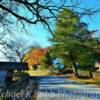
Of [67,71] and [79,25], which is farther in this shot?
[67,71]

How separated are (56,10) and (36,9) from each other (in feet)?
3.25

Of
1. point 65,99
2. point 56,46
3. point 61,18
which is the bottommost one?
point 65,99

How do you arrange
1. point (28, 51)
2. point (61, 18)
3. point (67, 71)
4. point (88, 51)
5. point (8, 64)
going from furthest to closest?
1. point (28, 51)
2. point (67, 71)
3. point (88, 51)
4. point (8, 64)
5. point (61, 18)

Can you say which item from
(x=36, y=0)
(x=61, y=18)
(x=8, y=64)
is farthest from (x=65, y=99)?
(x=8, y=64)

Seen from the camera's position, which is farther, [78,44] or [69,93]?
[78,44]

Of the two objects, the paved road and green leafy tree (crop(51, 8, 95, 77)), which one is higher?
green leafy tree (crop(51, 8, 95, 77))

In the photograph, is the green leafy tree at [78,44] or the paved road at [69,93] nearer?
the paved road at [69,93]

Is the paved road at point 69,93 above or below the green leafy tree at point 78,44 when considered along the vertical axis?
below

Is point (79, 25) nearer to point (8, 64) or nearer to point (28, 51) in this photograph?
point (8, 64)

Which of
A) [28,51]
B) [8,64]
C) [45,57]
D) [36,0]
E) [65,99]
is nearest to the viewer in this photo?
[36,0]

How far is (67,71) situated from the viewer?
80500 mm

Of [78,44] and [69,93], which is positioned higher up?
[78,44]

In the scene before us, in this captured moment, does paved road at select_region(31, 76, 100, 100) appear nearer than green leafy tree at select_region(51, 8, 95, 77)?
Yes

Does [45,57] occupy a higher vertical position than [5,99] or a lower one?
higher
